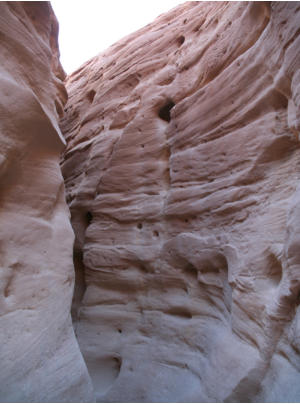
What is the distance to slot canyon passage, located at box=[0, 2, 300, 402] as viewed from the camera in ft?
10.5

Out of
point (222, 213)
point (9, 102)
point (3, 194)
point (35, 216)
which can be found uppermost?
point (9, 102)

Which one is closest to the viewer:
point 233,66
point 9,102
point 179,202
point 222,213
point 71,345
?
point 9,102

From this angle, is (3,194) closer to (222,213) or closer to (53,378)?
(53,378)

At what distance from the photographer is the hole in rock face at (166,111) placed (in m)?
6.65

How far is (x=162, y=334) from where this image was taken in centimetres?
502

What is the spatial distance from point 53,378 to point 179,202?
3321mm

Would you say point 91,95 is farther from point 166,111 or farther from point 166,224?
point 166,224

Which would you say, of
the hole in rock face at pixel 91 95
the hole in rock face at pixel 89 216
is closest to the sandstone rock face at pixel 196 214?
the hole in rock face at pixel 89 216

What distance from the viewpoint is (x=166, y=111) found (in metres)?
6.82

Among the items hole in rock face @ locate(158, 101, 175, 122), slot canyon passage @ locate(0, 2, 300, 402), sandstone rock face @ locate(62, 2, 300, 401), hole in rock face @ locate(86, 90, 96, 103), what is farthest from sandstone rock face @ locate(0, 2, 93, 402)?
hole in rock face @ locate(86, 90, 96, 103)

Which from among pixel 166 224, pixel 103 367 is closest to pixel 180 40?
pixel 166 224

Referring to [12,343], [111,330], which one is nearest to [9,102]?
[12,343]

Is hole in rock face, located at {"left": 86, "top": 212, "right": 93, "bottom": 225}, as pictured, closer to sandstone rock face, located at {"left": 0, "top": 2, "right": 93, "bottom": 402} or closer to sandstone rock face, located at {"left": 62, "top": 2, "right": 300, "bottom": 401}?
sandstone rock face, located at {"left": 62, "top": 2, "right": 300, "bottom": 401}

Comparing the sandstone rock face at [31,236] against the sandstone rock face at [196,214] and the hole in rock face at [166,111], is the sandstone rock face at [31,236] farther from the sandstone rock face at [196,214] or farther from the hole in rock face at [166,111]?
the hole in rock face at [166,111]
